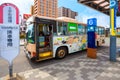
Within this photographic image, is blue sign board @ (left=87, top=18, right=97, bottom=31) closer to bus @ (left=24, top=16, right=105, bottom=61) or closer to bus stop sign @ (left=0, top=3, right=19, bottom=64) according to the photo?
bus @ (left=24, top=16, right=105, bottom=61)

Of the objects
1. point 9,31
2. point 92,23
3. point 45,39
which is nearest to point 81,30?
point 92,23

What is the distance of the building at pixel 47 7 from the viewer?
245ft

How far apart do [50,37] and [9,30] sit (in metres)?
3.68

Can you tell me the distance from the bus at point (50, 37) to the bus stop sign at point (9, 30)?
2.57 metres

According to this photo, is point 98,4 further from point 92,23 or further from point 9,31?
point 9,31

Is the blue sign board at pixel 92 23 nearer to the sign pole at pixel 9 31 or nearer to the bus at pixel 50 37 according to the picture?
the bus at pixel 50 37

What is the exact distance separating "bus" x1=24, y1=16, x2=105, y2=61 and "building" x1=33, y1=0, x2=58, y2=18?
67.9 metres

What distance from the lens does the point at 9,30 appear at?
3098mm

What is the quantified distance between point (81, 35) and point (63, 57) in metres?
2.53

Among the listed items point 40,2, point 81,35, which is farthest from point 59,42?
point 40,2

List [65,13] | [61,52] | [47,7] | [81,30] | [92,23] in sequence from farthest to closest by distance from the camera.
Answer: [47,7], [65,13], [81,30], [61,52], [92,23]

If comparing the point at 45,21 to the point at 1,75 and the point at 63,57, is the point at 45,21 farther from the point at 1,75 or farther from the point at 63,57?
the point at 1,75

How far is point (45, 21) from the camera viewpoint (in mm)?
6270

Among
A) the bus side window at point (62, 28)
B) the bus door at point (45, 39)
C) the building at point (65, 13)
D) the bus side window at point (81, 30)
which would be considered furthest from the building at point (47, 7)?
the bus door at point (45, 39)
